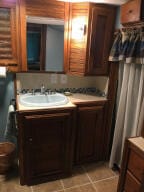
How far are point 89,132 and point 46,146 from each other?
0.61 metres

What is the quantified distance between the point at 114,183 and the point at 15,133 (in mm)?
1324

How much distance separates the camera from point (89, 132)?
229 centimetres

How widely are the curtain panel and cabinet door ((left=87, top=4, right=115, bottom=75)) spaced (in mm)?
134

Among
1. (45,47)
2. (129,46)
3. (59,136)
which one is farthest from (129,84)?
(45,47)

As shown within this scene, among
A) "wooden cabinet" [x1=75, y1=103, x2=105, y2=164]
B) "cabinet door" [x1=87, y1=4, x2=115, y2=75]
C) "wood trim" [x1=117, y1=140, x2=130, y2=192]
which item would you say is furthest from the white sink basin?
"wood trim" [x1=117, y1=140, x2=130, y2=192]

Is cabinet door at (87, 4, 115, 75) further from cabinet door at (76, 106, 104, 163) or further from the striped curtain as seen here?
cabinet door at (76, 106, 104, 163)

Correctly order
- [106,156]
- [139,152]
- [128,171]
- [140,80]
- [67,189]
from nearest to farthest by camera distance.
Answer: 1. [139,152]
2. [128,171]
3. [140,80]
4. [67,189]
5. [106,156]

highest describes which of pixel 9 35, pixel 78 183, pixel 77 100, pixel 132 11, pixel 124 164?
pixel 132 11

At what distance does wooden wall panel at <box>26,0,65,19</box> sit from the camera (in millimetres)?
2000

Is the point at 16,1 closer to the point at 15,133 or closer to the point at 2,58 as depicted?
the point at 2,58

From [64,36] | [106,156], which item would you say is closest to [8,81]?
[64,36]

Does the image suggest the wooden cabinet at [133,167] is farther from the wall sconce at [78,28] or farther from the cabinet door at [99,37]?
the wall sconce at [78,28]

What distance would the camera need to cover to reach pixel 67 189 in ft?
6.64

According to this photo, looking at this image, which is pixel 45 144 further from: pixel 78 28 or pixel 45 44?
pixel 78 28
